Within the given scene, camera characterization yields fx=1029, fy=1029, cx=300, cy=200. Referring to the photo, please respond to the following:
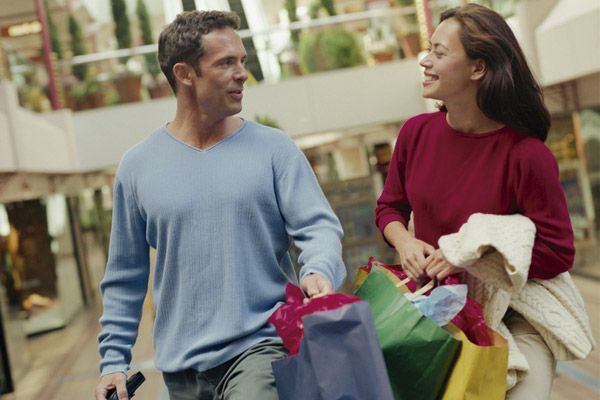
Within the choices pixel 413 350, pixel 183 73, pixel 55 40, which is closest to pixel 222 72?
pixel 183 73

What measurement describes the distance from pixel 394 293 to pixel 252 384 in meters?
0.35

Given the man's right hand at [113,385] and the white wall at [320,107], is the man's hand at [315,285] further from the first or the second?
the white wall at [320,107]

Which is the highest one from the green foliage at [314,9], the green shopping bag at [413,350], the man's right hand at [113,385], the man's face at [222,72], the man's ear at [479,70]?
the green foliage at [314,9]

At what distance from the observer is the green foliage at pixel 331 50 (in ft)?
44.2

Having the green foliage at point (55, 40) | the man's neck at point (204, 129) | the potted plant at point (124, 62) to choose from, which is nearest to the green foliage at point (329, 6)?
the potted plant at point (124, 62)

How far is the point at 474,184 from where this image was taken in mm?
2338

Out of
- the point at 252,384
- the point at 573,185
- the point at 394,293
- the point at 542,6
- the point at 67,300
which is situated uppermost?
the point at 542,6

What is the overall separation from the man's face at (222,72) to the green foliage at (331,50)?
11.2m

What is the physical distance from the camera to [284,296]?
237 centimetres

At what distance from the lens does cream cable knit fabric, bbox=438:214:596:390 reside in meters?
2.13

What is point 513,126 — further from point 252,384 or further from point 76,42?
point 76,42

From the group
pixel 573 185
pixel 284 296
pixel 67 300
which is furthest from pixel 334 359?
pixel 67 300

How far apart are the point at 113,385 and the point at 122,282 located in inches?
10.2

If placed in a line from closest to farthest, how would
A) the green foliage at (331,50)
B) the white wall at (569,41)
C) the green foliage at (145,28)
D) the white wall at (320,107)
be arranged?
the white wall at (569,41) → the white wall at (320,107) → the green foliage at (331,50) → the green foliage at (145,28)
